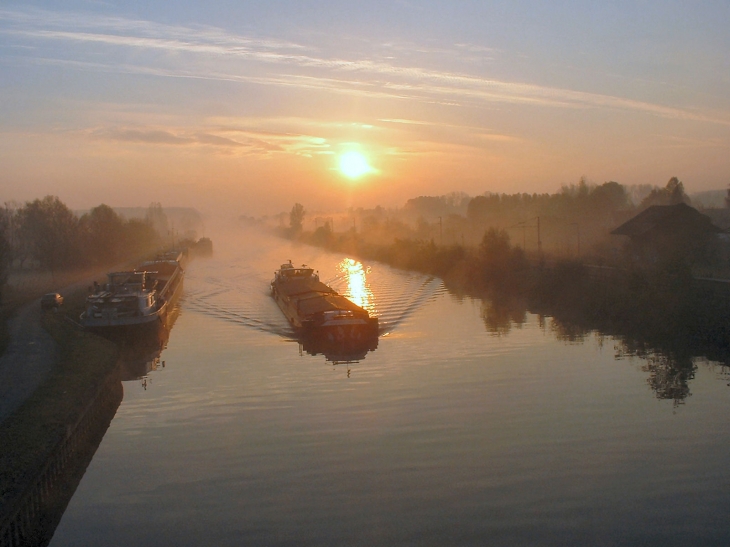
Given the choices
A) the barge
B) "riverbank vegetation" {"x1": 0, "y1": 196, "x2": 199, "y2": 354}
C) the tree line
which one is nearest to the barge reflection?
the barge

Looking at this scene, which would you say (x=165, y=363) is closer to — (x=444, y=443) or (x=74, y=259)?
(x=444, y=443)

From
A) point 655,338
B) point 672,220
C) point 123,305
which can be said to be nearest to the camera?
point 655,338

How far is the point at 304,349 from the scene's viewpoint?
28812mm

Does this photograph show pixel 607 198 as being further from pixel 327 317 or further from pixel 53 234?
pixel 327 317

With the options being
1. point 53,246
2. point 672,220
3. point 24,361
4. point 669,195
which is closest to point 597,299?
point 672,220

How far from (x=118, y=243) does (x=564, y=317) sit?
186ft

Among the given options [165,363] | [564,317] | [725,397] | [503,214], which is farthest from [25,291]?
A: [503,214]

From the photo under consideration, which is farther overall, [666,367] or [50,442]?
[666,367]

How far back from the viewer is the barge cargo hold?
2956 centimetres

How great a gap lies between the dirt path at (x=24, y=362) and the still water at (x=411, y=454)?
227 centimetres

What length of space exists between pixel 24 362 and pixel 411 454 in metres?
12.6

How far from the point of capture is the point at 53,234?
57438mm

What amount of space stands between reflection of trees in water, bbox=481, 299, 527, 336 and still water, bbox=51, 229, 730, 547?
5.64 metres

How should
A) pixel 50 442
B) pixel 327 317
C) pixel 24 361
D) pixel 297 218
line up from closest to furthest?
pixel 50 442 → pixel 24 361 → pixel 327 317 → pixel 297 218
